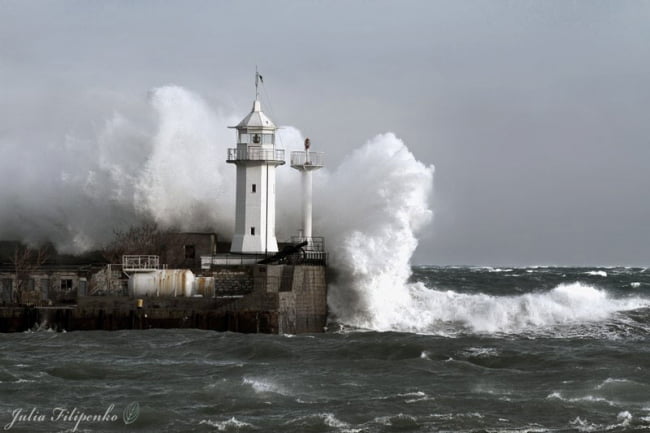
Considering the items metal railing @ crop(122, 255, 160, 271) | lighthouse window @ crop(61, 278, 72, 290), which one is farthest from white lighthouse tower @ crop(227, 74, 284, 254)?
lighthouse window @ crop(61, 278, 72, 290)

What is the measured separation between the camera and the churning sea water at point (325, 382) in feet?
78.0

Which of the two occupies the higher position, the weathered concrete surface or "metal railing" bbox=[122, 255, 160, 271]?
"metal railing" bbox=[122, 255, 160, 271]

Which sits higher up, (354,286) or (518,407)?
(354,286)

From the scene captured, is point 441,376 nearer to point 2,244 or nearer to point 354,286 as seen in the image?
point 354,286

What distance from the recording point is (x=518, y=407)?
25.1 meters

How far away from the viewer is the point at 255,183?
144 ft

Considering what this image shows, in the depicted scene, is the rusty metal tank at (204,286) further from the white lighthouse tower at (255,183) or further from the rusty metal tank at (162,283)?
the white lighthouse tower at (255,183)

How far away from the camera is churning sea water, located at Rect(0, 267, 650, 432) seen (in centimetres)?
2378

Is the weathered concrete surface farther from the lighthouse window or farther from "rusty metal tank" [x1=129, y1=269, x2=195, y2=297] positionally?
the lighthouse window

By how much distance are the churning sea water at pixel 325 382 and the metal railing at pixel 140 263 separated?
441cm

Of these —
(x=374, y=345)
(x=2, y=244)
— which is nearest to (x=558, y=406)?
(x=374, y=345)

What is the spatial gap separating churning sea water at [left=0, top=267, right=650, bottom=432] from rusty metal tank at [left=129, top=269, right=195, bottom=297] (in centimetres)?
327

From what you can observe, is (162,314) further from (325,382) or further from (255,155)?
(325,382)

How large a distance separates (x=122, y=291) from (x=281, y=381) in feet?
46.4
